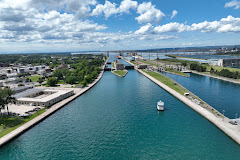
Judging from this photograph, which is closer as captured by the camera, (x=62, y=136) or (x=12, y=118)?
(x=62, y=136)

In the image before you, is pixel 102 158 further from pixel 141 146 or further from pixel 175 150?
pixel 175 150

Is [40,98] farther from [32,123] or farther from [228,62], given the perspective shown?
[228,62]

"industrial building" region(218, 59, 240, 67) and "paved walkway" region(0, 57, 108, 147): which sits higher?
"industrial building" region(218, 59, 240, 67)

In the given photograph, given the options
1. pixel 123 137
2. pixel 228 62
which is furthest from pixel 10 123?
pixel 228 62

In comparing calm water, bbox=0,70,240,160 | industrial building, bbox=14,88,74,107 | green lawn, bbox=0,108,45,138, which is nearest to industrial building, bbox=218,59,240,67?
calm water, bbox=0,70,240,160

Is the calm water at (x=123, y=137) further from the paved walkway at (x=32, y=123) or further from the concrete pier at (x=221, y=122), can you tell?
the paved walkway at (x=32, y=123)

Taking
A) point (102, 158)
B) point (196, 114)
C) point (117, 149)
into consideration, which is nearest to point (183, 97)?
point (196, 114)

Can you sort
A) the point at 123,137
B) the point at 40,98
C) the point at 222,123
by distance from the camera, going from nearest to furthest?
1. the point at 123,137
2. the point at 222,123
3. the point at 40,98

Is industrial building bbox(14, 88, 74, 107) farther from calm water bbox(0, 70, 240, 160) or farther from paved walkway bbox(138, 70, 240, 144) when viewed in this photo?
paved walkway bbox(138, 70, 240, 144)
